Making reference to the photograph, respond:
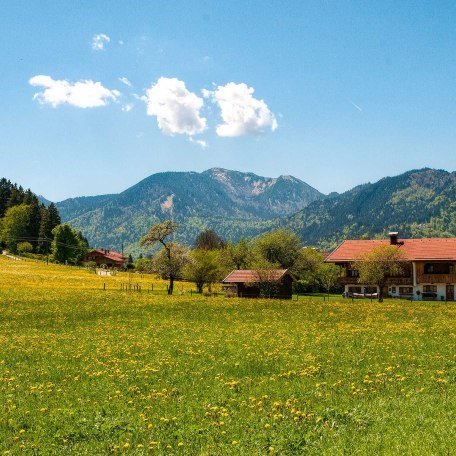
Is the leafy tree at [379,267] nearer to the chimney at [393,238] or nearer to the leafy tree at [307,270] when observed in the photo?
the chimney at [393,238]

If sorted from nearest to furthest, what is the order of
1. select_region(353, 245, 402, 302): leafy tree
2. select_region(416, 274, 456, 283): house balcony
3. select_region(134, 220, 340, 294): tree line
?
select_region(353, 245, 402, 302): leafy tree < select_region(134, 220, 340, 294): tree line < select_region(416, 274, 456, 283): house balcony

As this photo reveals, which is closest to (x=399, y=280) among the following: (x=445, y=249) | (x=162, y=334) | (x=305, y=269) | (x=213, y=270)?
(x=445, y=249)

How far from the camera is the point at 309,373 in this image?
16172 mm

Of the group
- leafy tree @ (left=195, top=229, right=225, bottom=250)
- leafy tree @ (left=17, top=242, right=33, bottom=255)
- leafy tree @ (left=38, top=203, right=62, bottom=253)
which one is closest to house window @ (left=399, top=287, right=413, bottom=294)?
leafy tree @ (left=195, top=229, right=225, bottom=250)

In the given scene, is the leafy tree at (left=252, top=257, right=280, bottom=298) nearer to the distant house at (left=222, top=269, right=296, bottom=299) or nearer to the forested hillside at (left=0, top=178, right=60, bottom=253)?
the distant house at (left=222, top=269, right=296, bottom=299)

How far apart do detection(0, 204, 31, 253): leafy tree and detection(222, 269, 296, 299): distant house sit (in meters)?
91.9

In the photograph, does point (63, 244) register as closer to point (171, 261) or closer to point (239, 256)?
point (239, 256)

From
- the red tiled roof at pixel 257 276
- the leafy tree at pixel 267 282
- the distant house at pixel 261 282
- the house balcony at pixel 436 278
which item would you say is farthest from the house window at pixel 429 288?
the leafy tree at pixel 267 282

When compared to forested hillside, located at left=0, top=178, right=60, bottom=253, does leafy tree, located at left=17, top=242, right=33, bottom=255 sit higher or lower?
lower

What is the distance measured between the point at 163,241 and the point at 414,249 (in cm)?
4480

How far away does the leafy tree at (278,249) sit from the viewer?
104 metres

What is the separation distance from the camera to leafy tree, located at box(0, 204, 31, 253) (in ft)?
464

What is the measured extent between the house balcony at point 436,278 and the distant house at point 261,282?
74.4 ft

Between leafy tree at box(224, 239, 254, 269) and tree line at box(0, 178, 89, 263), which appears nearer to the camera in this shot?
leafy tree at box(224, 239, 254, 269)
